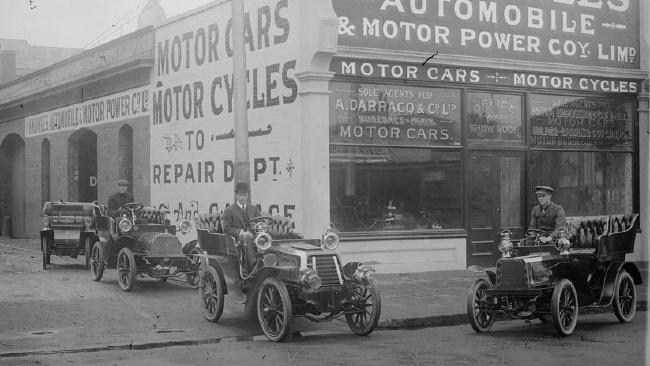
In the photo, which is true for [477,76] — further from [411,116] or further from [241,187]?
[241,187]

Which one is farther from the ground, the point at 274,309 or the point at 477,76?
the point at 477,76

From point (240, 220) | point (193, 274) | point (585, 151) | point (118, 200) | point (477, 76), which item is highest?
point (477, 76)

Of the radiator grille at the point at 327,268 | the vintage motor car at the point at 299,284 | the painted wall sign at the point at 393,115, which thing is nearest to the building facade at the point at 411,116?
the painted wall sign at the point at 393,115

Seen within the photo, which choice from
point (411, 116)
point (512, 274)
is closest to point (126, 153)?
point (411, 116)

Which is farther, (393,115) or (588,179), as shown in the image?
(588,179)

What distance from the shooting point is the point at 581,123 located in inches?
757

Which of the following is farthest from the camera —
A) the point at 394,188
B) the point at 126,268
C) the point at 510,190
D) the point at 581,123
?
the point at 581,123

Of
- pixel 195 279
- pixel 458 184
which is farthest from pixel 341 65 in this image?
pixel 195 279

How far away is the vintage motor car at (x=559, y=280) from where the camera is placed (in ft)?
34.2

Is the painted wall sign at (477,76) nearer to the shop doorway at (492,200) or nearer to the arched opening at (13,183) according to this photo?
the shop doorway at (492,200)

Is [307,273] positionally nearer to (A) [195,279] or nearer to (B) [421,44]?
(A) [195,279]

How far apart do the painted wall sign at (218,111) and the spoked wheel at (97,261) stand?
251cm

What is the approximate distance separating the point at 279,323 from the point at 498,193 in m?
9.24

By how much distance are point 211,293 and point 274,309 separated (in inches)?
67.6
